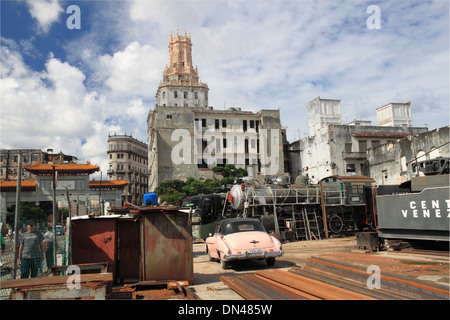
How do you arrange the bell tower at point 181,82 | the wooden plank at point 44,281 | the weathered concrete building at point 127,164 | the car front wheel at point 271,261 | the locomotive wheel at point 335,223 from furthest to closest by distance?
the weathered concrete building at point 127,164
the bell tower at point 181,82
the locomotive wheel at point 335,223
the car front wheel at point 271,261
the wooden plank at point 44,281

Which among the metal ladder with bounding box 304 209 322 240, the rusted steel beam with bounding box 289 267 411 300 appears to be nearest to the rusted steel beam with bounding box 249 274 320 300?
the rusted steel beam with bounding box 289 267 411 300

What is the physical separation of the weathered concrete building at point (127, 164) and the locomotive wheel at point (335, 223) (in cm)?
7556

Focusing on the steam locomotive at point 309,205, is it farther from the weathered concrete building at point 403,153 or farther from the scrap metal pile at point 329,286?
the weathered concrete building at point 403,153

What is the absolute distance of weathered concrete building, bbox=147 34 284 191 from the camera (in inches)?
2185

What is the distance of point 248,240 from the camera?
1062 cm

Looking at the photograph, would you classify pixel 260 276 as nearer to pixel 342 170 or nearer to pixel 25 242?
pixel 25 242

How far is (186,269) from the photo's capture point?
848cm

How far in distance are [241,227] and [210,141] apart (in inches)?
1847

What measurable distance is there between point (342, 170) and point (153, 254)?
43.7m

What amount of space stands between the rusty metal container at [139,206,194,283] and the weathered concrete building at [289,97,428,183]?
3899 centimetres

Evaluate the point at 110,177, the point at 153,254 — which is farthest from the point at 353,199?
the point at 110,177

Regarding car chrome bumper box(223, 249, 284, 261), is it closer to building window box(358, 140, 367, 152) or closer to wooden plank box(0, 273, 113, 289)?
wooden plank box(0, 273, 113, 289)

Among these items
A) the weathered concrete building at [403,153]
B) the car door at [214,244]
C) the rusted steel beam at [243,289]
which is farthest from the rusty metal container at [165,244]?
the weathered concrete building at [403,153]

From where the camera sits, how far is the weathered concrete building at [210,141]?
55.5m
